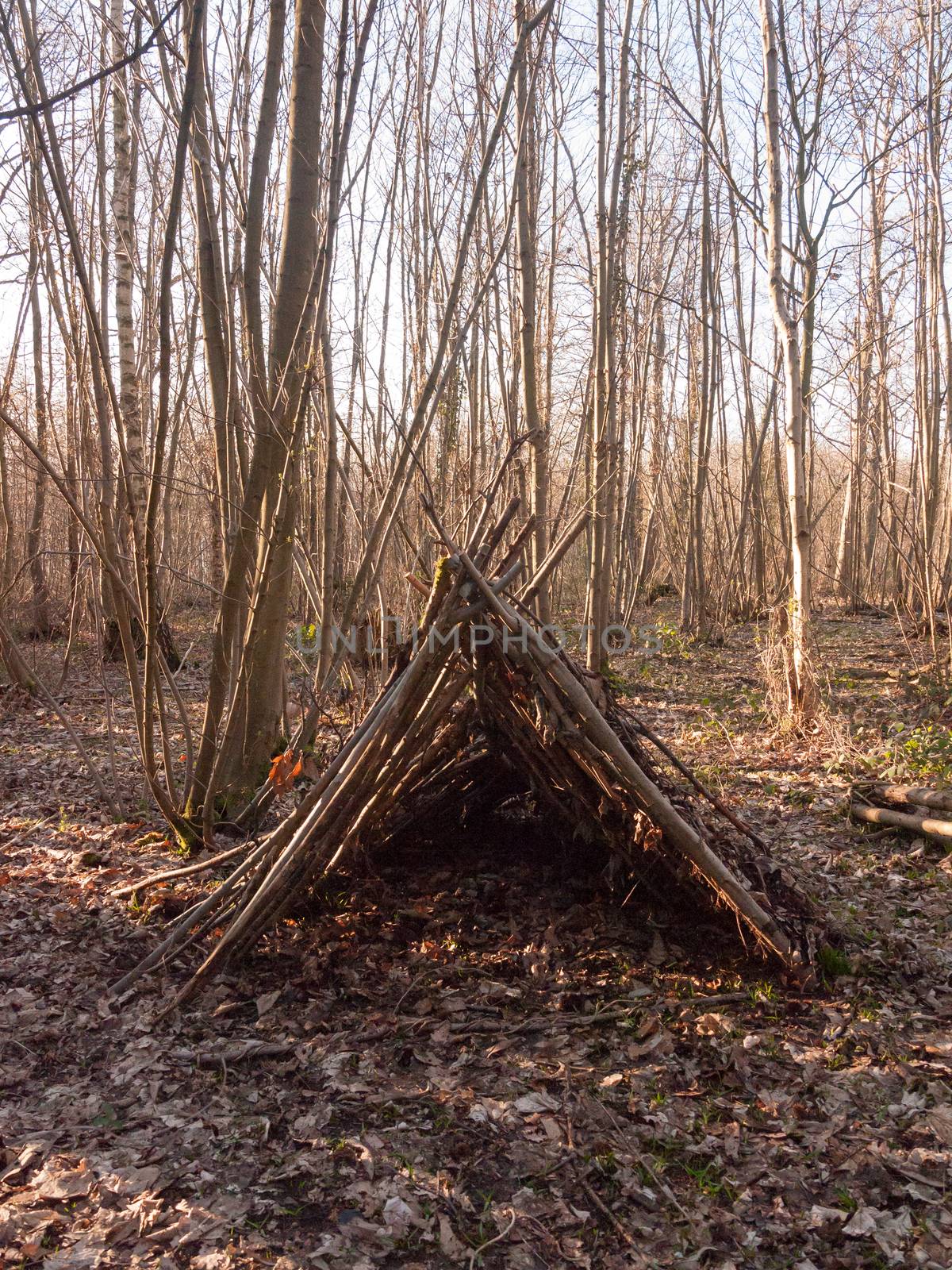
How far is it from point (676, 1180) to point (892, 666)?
25.4ft

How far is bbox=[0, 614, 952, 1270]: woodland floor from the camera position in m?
2.05

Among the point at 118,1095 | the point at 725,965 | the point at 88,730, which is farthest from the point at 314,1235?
the point at 88,730

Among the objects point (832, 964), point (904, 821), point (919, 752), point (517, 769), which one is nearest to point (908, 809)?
point (904, 821)

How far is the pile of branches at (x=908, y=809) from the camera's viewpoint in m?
4.31

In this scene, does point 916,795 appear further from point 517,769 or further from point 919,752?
point 517,769

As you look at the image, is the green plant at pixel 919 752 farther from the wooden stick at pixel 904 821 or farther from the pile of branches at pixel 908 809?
the wooden stick at pixel 904 821

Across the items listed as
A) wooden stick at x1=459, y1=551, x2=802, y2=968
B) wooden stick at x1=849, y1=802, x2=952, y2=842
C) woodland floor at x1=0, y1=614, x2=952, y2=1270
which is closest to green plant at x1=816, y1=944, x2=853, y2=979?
woodland floor at x1=0, y1=614, x2=952, y2=1270

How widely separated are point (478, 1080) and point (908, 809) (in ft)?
10.5

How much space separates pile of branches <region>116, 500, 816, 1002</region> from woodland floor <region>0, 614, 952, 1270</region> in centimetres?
22

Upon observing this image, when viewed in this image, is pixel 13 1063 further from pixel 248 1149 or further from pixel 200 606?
pixel 200 606

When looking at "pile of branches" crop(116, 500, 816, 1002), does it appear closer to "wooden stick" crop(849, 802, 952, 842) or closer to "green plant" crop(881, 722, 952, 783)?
"wooden stick" crop(849, 802, 952, 842)

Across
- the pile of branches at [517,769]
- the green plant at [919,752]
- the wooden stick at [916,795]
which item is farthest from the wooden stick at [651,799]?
the green plant at [919,752]

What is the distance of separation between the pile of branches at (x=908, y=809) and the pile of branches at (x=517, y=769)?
4.21 ft

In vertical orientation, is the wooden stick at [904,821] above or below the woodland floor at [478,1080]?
above
